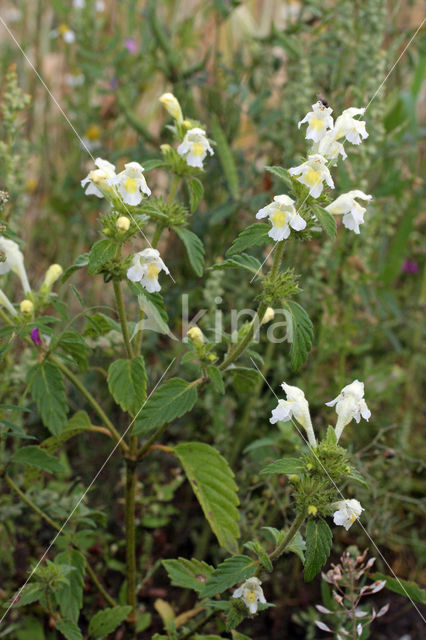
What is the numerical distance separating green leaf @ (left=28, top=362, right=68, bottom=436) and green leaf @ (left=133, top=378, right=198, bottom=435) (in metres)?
0.11

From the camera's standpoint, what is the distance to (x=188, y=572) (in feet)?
3.26

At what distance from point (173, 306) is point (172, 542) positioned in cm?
59

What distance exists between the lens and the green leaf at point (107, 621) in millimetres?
1002

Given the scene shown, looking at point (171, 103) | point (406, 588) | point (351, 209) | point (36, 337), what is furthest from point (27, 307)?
point (406, 588)

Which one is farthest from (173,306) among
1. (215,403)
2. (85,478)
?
(85,478)

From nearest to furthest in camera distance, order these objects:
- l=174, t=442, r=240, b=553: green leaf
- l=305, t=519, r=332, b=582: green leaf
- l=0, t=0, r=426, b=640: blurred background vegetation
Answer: l=305, t=519, r=332, b=582: green leaf, l=174, t=442, r=240, b=553: green leaf, l=0, t=0, r=426, b=640: blurred background vegetation

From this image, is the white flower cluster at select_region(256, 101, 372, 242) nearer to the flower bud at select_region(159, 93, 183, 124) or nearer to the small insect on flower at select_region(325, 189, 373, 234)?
the small insect on flower at select_region(325, 189, 373, 234)

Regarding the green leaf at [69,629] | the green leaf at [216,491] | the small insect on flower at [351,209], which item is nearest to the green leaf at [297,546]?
the green leaf at [216,491]

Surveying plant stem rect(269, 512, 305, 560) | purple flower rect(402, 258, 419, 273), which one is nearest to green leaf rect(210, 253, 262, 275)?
plant stem rect(269, 512, 305, 560)

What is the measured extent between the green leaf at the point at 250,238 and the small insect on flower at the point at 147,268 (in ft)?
0.33

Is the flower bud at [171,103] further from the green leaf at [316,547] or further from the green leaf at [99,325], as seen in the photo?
the green leaf at [316,547]

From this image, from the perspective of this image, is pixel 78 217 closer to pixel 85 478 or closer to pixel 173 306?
pixel 173 306

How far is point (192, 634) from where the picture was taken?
3.44ft

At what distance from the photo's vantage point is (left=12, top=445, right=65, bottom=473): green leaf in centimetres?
98
